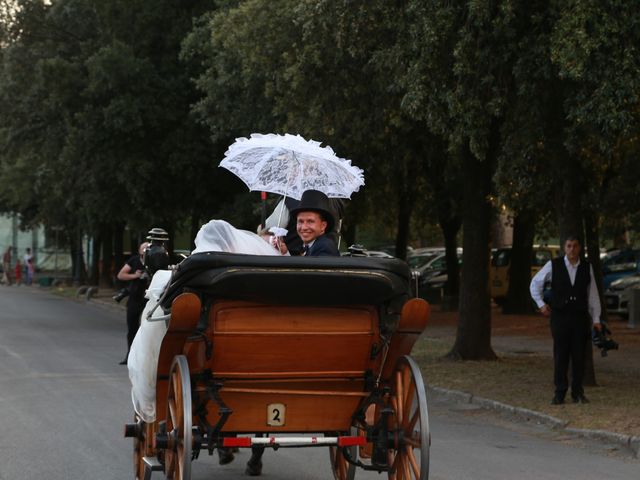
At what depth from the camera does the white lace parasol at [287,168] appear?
8297 mm

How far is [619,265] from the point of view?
32.7 meters

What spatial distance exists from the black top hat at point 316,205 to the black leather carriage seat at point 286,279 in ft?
2.95

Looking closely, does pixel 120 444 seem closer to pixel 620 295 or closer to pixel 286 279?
pixel 286 279

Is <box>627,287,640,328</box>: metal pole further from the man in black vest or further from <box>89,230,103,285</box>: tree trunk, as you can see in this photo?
<box>89,230,103,285</box>: tree trunk

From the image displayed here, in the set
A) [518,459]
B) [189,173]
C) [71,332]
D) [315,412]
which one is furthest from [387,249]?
[315,412]

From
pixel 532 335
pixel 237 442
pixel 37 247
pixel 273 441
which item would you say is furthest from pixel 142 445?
pixel 37 247

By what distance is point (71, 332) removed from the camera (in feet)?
80.5

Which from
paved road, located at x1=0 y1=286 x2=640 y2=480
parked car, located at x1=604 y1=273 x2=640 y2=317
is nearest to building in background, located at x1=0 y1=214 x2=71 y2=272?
parked car, located at x1=604 y1=273 x2=640 y2=317

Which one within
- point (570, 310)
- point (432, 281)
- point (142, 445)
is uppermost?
point (570, 310)

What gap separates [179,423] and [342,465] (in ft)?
5.94

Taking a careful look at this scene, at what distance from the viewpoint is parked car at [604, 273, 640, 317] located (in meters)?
29.2

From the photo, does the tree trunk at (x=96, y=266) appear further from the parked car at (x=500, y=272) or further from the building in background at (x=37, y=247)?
the parked car at (x=500, y=272)

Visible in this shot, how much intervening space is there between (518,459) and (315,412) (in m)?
3.43

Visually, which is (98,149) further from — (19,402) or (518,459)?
(518,459)
